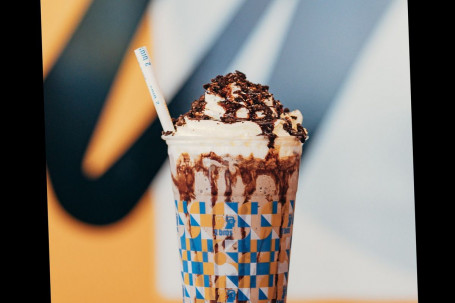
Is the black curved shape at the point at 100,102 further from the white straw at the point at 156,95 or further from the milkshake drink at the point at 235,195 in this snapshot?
the milkshake drink at the point at 235,195

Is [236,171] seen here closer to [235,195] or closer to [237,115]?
[235,195]

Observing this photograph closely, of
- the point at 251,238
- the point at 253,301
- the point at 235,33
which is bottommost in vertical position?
the point at 253,301

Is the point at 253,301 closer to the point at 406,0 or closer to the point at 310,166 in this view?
the point at 310,166

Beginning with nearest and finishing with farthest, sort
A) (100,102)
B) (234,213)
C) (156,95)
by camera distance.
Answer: (234,213) < (156,95) < (100,102)

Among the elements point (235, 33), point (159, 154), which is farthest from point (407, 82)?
point (159, 154)

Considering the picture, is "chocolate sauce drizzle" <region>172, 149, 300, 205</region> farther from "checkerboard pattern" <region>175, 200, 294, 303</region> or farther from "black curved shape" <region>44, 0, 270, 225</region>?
"black curved shape" <region>44, 0, 270, 225</region>

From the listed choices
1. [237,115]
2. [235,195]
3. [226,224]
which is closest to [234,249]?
[226,224]
